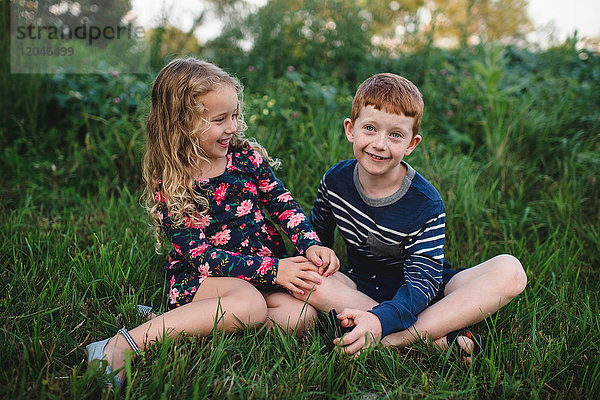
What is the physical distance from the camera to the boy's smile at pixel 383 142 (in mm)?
1807

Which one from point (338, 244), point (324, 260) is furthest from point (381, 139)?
point (338, 244)

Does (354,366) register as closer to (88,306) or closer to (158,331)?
(158,331)

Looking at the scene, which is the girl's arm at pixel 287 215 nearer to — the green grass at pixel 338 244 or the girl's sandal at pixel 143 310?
the green grass at pixel 338 244

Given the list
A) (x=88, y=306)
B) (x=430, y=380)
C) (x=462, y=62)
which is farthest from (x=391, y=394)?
(x=462, y=62)

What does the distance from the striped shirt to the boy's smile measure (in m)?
0.10

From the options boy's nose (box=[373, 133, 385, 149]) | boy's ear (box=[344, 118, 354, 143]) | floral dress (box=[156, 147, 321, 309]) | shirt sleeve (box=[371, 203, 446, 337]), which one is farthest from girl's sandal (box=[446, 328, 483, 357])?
boy's ear (box=[344, 118, 354, 143])

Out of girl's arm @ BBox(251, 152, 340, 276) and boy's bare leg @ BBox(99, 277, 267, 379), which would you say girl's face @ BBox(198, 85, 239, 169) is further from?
boy's bare leg @ BBox(99, 277, 267, 379)

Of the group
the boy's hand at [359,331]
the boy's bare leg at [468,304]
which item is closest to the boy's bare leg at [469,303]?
the boy's bare leg at [468,304]

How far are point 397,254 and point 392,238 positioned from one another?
0.32ft

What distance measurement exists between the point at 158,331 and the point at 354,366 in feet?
2.32

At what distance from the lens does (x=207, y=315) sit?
173 centimetres

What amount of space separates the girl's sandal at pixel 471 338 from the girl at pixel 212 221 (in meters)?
0.52

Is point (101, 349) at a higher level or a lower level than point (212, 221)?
lower

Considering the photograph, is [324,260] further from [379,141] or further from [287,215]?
[379,141]
